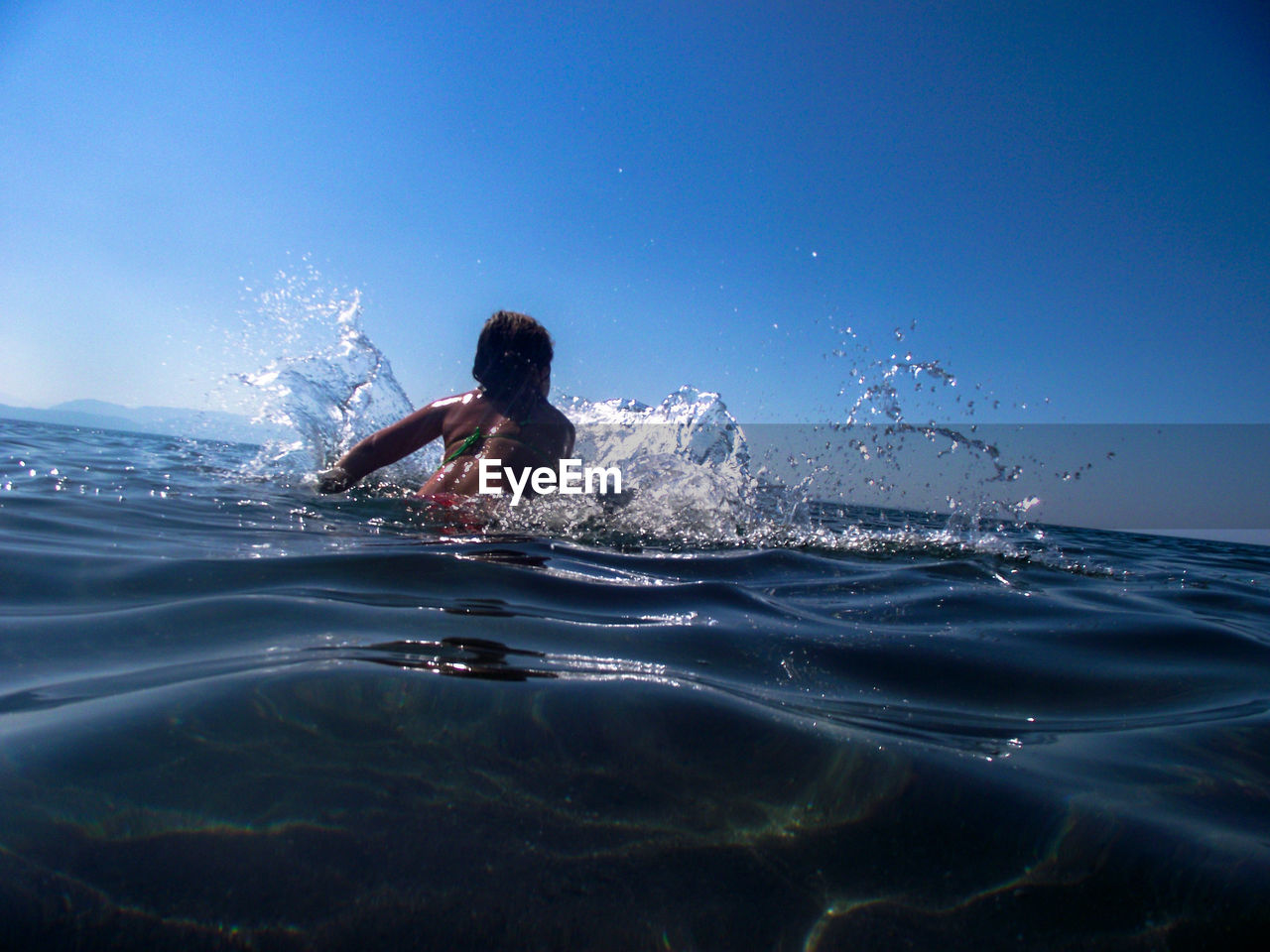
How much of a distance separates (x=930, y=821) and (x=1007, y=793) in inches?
6.3

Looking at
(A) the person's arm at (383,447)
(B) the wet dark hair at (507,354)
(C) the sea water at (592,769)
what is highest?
(B) the wet dark hair at (507,354)

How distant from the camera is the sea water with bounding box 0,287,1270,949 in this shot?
66cm

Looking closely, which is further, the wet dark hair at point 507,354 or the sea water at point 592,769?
the wet dark hair at point 507,354

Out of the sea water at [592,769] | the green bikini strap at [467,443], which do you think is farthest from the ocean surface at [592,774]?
the green bikini strap at [467,443]

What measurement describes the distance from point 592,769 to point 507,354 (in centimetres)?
396

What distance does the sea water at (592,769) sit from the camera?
2.16 feet

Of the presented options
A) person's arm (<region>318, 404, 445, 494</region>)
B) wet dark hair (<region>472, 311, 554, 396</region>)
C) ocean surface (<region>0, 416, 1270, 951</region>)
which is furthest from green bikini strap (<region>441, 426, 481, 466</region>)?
ocean surface (<region>0, 416, 1270, 951</region>)

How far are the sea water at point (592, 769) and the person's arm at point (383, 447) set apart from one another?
2494mm

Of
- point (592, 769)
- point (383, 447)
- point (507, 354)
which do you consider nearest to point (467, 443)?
point (507, 354)

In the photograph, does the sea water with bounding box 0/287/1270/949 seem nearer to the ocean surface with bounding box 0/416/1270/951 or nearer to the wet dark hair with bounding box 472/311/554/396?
the ocean surface with bounding box 0/416/1270/951

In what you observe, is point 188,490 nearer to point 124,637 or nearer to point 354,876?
point 124,637

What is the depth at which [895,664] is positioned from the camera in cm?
166

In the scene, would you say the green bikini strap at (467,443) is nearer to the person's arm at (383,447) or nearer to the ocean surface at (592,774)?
the person's arm at (383,447)

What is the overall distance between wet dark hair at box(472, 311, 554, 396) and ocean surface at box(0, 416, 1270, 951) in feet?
8.65
